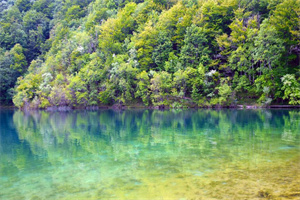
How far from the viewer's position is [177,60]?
44.7 m

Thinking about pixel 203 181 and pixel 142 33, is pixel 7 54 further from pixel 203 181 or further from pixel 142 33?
pixel 203 181

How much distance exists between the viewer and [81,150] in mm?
11055

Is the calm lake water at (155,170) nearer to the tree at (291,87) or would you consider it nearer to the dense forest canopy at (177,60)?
the tree at (291,87)

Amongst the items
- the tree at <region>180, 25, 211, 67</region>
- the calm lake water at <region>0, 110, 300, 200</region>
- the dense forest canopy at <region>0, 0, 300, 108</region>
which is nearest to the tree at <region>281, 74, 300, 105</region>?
the dense forest canopy at <region>0, 0, 300, 108</region>

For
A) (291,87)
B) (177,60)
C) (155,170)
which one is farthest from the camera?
(177,60)

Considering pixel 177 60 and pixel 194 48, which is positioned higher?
pixel 194 48

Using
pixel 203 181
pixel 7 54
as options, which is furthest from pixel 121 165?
pixel 7 54

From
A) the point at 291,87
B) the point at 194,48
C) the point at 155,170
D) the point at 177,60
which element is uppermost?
the point at 194,48

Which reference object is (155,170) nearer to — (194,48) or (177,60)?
(194,48)

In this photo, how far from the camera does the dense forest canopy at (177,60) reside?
3641cm

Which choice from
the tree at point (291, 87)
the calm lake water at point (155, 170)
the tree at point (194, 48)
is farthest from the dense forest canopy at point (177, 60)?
the calm lake water at point (155, 170)

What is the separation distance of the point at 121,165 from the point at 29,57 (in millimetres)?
81100

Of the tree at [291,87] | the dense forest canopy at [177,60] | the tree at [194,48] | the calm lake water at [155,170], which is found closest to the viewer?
the calm lake water at [155,170]

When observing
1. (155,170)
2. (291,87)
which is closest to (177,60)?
(291,87)
